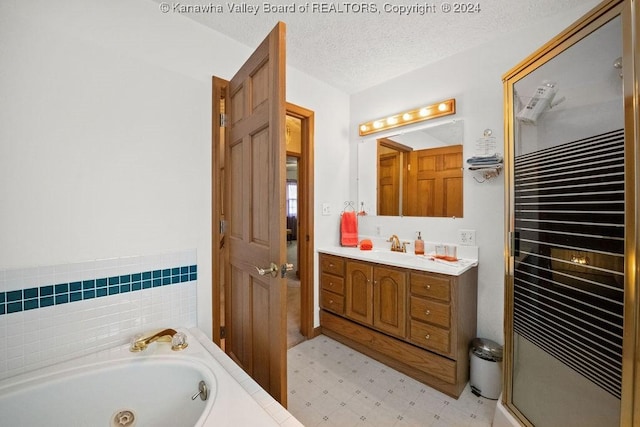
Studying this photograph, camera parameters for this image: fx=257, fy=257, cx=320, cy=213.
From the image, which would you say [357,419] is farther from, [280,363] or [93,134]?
[93,134]

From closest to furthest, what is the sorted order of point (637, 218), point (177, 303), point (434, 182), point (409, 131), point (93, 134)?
point (637, 218) < point (93, 134) < point (177, 303) < point (434, 182) < point (409, 131)

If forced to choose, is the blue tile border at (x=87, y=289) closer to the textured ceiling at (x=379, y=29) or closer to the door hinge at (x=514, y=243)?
the textured ceiling at (x=379, y=29)

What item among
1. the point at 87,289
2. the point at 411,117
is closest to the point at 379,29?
the point at 411,117

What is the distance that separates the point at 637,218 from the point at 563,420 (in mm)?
981

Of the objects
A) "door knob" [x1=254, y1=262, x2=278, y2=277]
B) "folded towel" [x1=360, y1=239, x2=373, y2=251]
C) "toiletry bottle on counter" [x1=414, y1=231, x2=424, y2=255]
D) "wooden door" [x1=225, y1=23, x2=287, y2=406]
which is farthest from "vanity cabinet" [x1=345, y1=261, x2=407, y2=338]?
"door knob" [x1=254, y1=262, x2=278, y2=277]

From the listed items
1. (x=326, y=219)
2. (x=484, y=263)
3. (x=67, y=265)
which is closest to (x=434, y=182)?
(x=484, y=263)

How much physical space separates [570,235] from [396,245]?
1.33 meters

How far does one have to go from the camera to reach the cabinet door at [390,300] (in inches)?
74.7

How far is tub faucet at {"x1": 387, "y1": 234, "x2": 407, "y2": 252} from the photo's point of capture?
2381 millimetres

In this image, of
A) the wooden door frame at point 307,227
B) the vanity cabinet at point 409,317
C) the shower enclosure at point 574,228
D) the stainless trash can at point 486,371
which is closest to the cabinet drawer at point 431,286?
the vanity cabinet at point 409,317

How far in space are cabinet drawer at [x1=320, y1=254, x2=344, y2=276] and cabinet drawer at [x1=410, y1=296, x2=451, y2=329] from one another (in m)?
0.68

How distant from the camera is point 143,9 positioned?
57.7 inches

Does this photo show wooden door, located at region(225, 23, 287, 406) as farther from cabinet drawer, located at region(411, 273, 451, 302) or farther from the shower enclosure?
the shower enclosure

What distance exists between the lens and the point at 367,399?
5.47 ft
